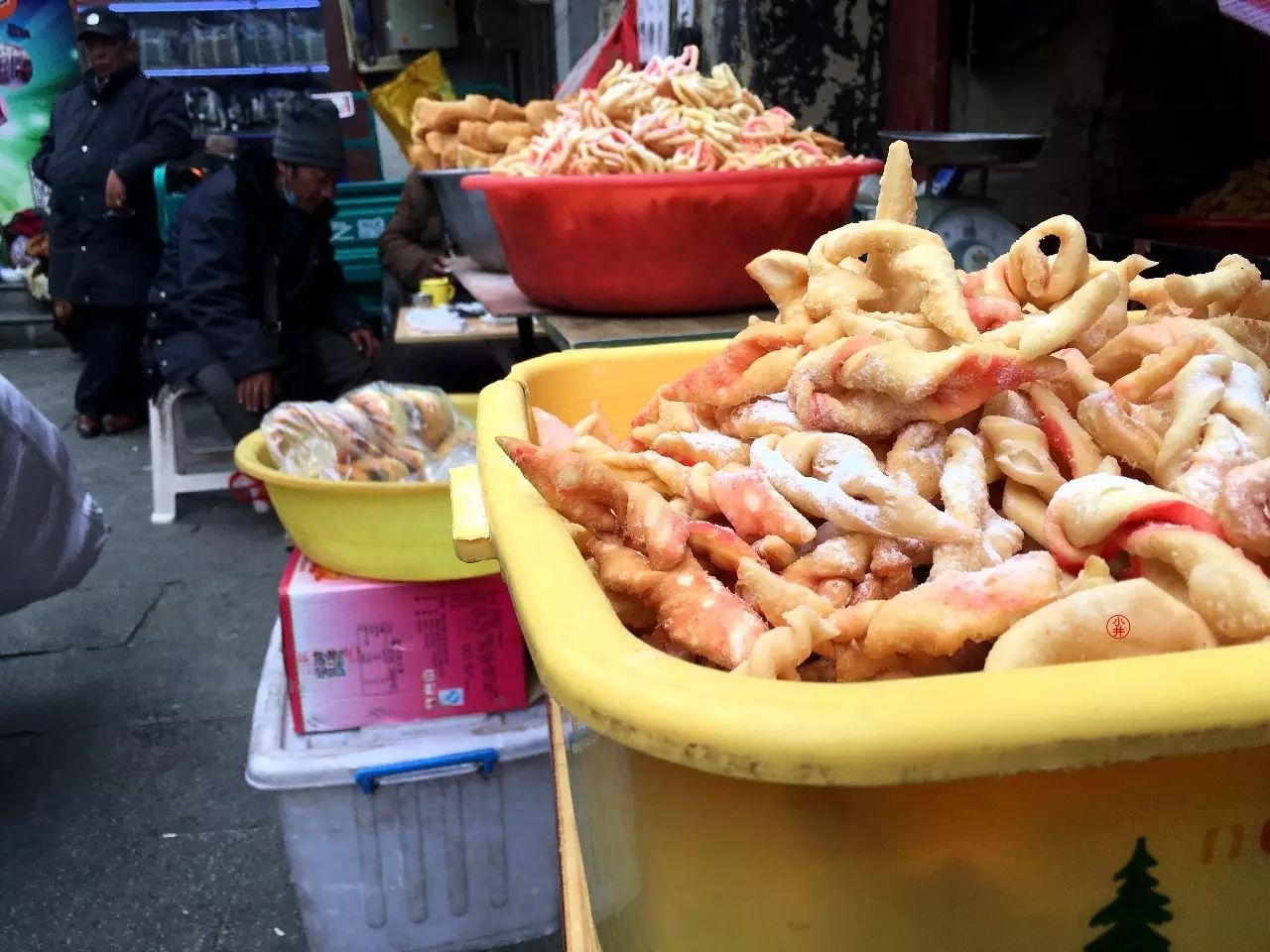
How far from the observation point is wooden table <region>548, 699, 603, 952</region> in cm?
93

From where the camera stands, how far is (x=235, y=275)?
11.5 feet

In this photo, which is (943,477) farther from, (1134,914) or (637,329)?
(637,329)

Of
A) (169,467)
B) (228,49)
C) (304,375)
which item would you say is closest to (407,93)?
(304,375)

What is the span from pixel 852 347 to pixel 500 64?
8539 millimetres

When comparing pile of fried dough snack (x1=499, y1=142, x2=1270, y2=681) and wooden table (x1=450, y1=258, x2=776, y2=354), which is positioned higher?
pile of fried dough snack (x1=499, y1=142, x2=1270, y2=681)

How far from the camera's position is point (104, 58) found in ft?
16.0

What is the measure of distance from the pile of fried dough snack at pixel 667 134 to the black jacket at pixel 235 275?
175 cm

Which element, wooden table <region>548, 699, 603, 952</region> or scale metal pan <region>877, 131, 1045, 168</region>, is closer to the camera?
wooden table <region>548, 699, 603, 952</region>

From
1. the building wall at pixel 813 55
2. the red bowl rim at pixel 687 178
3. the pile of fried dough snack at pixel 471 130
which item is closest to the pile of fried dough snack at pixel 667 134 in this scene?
the red bowl rim at pixel 687 178

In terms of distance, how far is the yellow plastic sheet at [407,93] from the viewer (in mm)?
5590

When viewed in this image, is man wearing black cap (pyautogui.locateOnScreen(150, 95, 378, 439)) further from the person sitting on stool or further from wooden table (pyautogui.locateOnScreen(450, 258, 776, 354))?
wooden table (pyautogui.locateOnScreen(450, 258, 776, 354))

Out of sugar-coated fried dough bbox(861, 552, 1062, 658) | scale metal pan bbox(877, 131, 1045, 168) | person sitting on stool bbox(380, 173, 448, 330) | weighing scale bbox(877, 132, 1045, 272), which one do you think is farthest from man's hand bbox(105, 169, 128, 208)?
sugar-coated fried dough bbox(861, 552, 1062, 658)

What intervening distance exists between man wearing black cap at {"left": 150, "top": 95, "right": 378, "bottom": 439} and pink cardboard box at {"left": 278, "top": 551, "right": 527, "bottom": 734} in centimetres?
205

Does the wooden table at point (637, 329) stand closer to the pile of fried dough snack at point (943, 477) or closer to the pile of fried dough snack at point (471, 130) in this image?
the pile of fried dough snack at point (943, 477)
